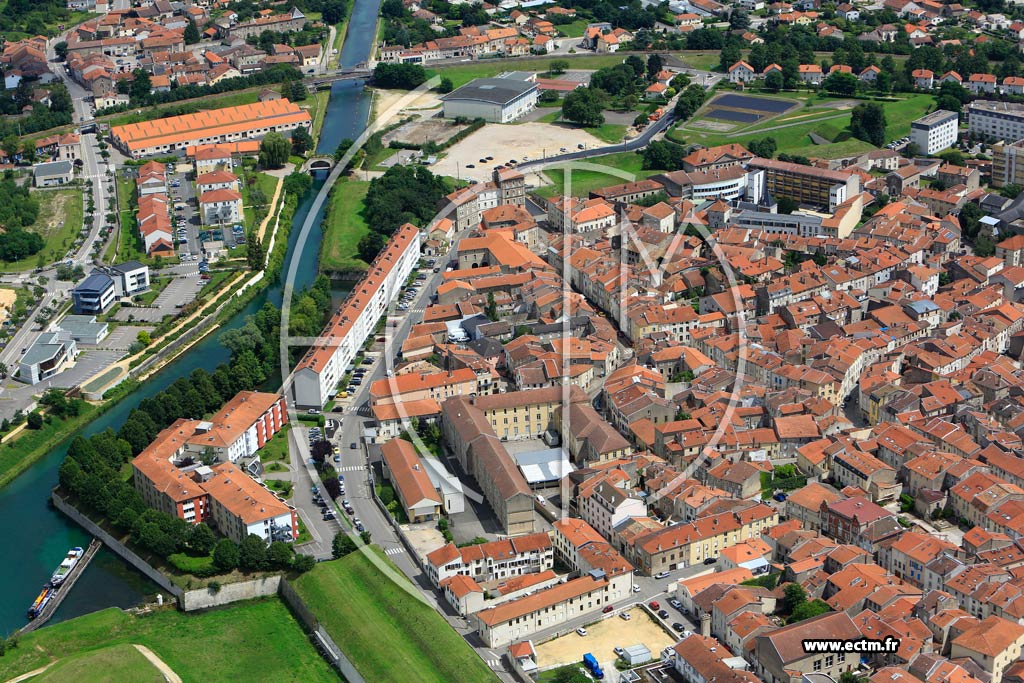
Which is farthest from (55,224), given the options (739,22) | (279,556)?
(739,22)

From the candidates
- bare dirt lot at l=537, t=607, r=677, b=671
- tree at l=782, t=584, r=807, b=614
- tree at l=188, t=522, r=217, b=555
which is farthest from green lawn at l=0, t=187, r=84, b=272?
tree at l=782, t=584, r=807, b=614

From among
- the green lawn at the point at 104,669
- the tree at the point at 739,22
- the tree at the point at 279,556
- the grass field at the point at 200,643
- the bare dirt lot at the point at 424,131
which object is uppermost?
the tree at the point at 739,22

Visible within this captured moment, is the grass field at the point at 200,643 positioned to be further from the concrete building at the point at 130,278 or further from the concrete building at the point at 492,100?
the concrete building at the point at 492,100

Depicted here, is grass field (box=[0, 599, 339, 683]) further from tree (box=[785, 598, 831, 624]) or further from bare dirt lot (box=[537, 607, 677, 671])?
tree (box=[785, 598, 831, 624])

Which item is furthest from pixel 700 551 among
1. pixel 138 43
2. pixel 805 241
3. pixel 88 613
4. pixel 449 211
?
pixel 138 43

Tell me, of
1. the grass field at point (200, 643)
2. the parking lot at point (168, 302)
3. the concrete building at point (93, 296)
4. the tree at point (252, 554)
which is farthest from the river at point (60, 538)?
the concrete building at point (93, 296)

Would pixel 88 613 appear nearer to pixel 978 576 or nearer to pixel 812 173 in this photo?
pixel 978 576
